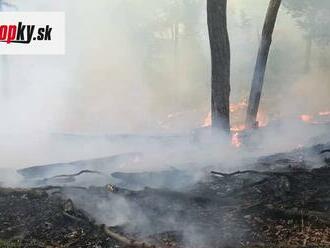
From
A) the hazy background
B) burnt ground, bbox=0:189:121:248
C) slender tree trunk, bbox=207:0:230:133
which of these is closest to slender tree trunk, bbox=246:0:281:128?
slender tree trunk, bbox=207:0:230:133

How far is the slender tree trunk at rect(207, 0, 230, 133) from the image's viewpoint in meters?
10.6

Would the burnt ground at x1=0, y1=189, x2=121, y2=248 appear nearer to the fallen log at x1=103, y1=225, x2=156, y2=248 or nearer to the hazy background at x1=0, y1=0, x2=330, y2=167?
the fallen log at x1=103, y1=225, x2=156, y2=248

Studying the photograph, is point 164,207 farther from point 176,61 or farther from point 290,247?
point 176,61

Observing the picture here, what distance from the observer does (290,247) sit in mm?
5590

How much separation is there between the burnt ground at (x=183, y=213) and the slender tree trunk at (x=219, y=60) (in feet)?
9.46

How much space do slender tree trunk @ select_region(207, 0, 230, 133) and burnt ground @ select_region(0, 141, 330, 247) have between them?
9.46 ft

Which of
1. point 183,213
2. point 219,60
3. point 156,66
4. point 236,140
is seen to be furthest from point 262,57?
point 156,66

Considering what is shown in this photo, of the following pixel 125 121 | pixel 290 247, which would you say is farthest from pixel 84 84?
pixel 290 247

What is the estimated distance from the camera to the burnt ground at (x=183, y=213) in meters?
6.08

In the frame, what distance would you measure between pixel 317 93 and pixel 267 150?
51.2ft

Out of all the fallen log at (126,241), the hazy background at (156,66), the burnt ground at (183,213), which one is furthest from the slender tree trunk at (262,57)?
the hazy background at (156,66)

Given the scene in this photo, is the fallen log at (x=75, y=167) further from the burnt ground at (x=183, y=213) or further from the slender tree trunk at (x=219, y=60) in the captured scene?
the slender tree trunk at (x=219, y=60)

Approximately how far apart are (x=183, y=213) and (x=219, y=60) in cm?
505

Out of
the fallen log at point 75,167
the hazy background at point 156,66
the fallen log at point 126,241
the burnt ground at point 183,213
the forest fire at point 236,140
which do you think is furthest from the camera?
the hazy background at point 156,66
